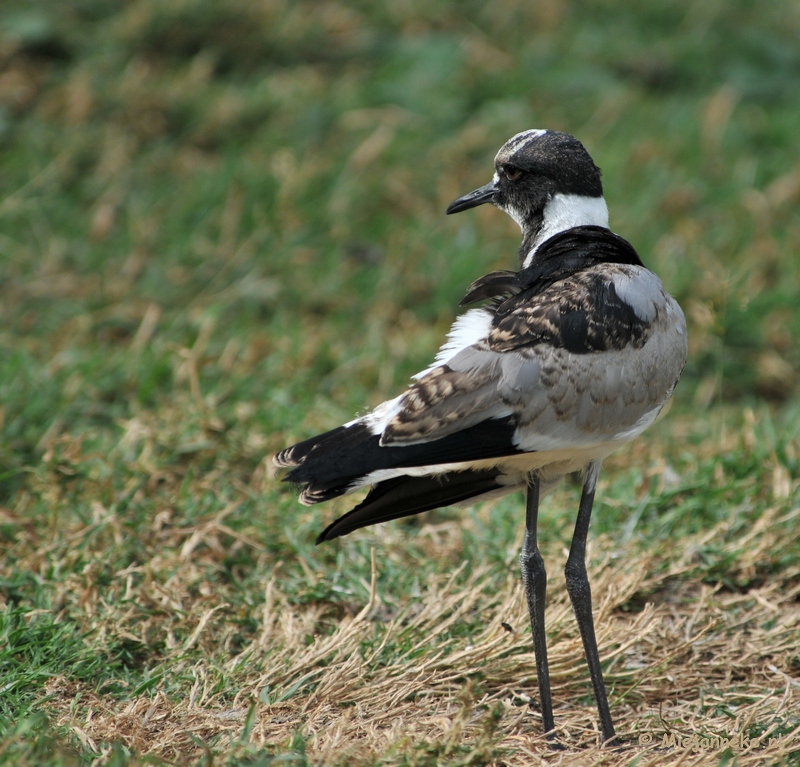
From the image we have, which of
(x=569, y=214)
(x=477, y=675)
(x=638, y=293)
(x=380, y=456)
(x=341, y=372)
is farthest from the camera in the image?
(x=341, y=372)

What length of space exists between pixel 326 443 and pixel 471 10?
18.7 ft

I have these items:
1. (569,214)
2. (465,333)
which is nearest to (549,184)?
(569,214)

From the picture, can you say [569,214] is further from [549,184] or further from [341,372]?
[341,372]

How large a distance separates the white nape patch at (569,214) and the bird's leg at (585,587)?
778 millimetres

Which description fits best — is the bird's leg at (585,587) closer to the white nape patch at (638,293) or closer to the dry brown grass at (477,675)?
the dry brown grass at (477,675)

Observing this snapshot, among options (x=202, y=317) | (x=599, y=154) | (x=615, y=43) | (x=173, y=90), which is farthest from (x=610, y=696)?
(x=615, y=43)

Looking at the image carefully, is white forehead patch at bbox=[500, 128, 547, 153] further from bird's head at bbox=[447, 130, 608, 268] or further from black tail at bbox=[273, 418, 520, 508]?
black tail at bbox=[273, 418, 520, 508]

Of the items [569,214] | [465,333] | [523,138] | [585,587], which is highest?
[523,138]

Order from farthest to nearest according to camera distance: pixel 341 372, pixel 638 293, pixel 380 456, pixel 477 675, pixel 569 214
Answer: pixel 341 372 → pixel 569 214 → pixel 477 675 → pixel 638 293 → pixel 380 456

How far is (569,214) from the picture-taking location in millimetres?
3668

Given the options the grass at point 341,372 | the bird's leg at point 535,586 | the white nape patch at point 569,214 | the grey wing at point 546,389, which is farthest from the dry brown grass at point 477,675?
the white nape patch at point 569,214

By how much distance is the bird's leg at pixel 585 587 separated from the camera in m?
3.29

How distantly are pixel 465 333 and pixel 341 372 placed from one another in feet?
6.71

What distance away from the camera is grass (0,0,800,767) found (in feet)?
10.9
